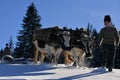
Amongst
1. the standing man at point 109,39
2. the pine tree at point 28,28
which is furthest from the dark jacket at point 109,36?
the pine tree at point 28,28

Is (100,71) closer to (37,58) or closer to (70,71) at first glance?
(70,71)

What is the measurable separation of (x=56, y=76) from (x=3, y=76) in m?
1.78

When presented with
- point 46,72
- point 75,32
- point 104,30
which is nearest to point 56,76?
point 46,72

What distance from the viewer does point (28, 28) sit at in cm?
6169

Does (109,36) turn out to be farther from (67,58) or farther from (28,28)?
(28,28)

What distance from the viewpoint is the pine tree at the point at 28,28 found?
193ft

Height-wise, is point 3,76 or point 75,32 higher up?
point 75,32

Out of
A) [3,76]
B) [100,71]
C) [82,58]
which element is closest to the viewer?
[3,76]

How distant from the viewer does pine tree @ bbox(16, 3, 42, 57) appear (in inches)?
2319

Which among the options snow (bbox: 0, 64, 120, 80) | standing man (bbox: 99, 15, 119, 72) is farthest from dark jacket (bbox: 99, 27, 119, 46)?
snow (bbox: 0, 64, 120, 80)

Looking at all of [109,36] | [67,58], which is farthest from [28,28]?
[109,36]

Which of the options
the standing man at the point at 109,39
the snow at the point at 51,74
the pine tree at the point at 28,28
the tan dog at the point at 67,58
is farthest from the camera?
the pine tree at the point at 28,28

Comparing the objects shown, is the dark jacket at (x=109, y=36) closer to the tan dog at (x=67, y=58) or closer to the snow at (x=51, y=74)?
the snow at (x=51, y=74)

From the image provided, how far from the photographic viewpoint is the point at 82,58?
19422 millimetres
